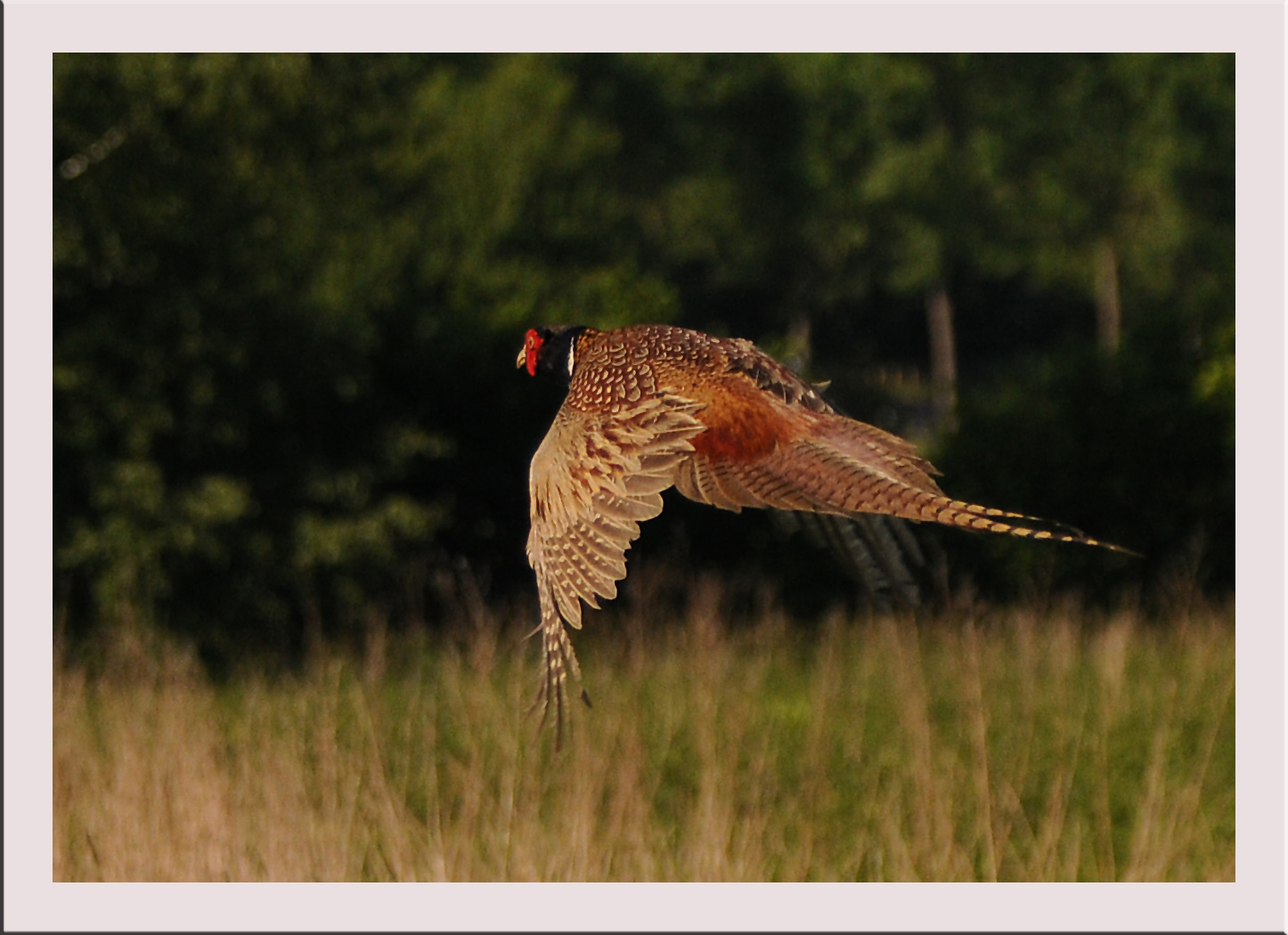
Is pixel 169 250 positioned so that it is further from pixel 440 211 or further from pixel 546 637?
pixel 440 211

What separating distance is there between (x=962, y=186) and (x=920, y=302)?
4.86m

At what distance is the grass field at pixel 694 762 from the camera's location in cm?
477

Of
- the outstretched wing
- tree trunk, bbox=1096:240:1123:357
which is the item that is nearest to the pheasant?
the outstretched wing

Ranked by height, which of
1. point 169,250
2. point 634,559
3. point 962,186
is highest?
point 962,186

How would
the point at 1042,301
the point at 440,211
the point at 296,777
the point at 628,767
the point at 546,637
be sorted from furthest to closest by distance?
the point at 1042,301, the point at 440,211, the point at 296,777, the point at 628,767, the point at 546,637

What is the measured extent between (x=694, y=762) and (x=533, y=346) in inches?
170

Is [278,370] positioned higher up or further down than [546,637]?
higher up

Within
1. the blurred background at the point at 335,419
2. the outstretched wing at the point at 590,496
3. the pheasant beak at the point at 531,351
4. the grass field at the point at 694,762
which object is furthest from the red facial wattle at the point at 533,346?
the blurred background at the point at 335,419

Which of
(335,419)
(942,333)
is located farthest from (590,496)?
(942,333)

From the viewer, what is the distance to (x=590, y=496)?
88.7 inches

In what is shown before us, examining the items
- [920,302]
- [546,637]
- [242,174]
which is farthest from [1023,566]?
[920,302]

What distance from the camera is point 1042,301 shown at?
103 ft

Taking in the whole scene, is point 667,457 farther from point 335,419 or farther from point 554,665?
point 335,419

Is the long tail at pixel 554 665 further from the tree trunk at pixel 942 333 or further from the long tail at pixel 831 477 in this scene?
the tree trunk at pixel 942 333
